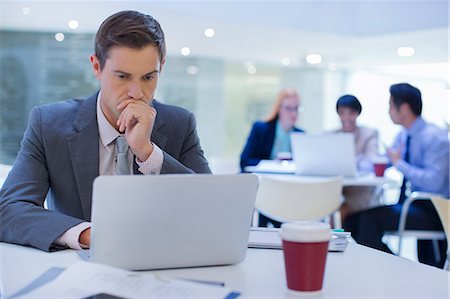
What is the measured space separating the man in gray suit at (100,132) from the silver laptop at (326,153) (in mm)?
2713

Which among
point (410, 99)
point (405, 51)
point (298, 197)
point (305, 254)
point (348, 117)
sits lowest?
point (298, 197)

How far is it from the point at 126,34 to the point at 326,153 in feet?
9.51

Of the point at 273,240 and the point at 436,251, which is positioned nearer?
the point at 273,240

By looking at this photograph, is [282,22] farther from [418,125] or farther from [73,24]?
[418,125]

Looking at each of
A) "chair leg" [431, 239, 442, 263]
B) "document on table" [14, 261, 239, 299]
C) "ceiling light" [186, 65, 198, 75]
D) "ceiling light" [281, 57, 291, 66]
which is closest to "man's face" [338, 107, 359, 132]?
"chair leg" [431, 239, 442, 263]

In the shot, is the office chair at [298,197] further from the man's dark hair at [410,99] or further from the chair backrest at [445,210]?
the chair backrest at [445,210]

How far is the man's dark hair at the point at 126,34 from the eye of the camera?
187cm

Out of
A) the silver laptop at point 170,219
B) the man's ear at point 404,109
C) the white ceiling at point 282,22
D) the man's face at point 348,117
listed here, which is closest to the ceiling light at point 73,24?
the white ceiling at point 282,22

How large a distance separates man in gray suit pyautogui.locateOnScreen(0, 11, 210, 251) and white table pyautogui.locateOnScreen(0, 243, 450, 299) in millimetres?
294

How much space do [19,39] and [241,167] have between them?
296 centimetres

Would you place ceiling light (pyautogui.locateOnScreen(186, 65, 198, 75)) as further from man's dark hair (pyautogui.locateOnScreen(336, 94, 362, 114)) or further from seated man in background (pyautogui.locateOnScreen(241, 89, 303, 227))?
man's dark hair (pyautogui.locateOnScreen(336, 94, 362, 114))

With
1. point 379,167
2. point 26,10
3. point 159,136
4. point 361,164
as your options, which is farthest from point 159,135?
point 26,10

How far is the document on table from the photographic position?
1142 millimetres

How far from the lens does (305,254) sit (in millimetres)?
1245
